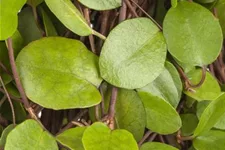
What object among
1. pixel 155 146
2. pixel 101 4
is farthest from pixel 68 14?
pixel 155 146

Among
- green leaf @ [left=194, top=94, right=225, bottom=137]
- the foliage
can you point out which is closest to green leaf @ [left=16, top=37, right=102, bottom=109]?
the foliage

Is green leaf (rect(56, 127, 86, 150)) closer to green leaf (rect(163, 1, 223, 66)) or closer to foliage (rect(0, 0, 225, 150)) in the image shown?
foliage (rect(0, 0, 225, 150))

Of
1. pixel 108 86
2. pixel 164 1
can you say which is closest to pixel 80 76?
pixel 108 86

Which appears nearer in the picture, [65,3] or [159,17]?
[65,3]

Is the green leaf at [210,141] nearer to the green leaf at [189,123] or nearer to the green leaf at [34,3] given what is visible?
the green leaf at [189,123]

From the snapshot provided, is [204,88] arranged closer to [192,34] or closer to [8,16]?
[192,34]

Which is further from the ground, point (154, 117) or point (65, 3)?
point (65, 3)

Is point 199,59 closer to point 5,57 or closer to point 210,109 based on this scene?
point 210,109
